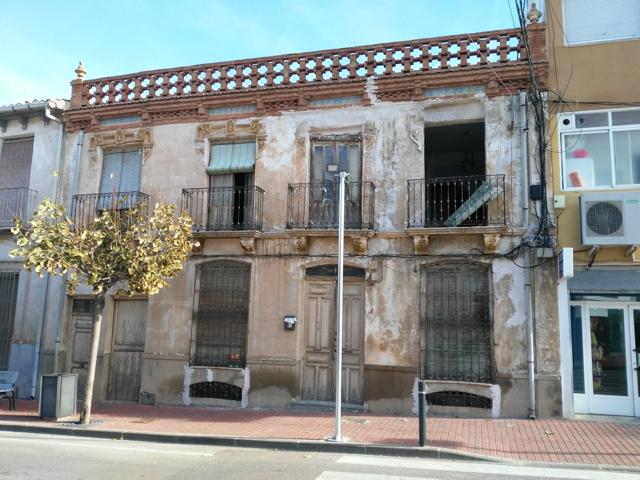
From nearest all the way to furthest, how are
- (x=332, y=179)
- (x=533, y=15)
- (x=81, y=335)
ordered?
(x=533, y=15)
(x=332, y=179)
(x=81, y=335)

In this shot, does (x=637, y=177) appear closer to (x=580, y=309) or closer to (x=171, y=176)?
(x=580, y=309)

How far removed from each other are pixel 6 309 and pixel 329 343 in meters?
8.85

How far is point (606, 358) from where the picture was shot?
35.6ft

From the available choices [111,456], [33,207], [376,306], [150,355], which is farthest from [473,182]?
[33,207]

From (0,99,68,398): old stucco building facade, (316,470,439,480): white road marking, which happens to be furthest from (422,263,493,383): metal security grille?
(0,99,68,398): old stucco building facade

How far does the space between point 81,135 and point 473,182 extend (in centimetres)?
1021

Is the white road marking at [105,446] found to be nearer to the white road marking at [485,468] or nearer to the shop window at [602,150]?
the white road marking at [485,468]

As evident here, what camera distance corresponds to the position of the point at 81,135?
14.5 meters

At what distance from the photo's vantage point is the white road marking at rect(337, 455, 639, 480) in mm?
6754

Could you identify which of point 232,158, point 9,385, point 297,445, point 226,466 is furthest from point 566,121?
point 9,385

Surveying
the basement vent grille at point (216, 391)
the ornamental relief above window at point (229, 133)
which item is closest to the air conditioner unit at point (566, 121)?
the ornamental relief above window at point (229, 133)

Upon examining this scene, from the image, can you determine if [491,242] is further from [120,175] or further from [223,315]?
[120,175]

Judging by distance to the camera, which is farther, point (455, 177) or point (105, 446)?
point (455, 177)

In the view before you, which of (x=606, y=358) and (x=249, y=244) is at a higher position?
A: (x=249, y=244)
